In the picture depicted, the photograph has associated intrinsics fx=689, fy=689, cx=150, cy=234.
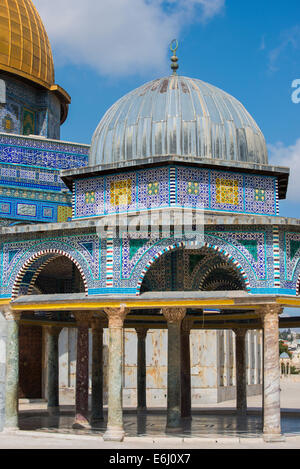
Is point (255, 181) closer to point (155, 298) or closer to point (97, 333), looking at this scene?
point (155, 298)

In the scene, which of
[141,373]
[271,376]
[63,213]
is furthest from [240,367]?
[271,376]

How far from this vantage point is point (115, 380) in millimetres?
13680

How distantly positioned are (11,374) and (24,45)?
14599 mm

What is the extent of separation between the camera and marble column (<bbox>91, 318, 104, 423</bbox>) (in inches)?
704

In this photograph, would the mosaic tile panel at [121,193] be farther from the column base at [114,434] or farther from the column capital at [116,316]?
the column base at [114,434]

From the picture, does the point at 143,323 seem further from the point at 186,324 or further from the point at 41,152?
the point at 41,152

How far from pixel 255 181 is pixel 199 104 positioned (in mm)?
2252

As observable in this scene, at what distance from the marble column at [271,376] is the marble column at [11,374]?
530cm

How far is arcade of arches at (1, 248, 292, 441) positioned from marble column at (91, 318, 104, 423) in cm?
3

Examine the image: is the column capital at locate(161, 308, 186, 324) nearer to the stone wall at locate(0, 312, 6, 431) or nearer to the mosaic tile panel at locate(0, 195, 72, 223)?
the stone wall at locate(0, 312, 6, 431)

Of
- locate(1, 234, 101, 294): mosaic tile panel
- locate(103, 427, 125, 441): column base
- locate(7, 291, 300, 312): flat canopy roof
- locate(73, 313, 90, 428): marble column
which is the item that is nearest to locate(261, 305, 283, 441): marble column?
locate(7, 291, 300, 312): flat canopy roof

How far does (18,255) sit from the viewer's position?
600 inches

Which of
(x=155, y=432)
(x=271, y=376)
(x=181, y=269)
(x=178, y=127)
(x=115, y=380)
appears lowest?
(x=155, y=432)

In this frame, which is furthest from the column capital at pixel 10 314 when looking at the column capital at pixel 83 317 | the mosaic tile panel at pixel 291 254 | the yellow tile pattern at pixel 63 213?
the yellow tile pattern at pixel 63 213
